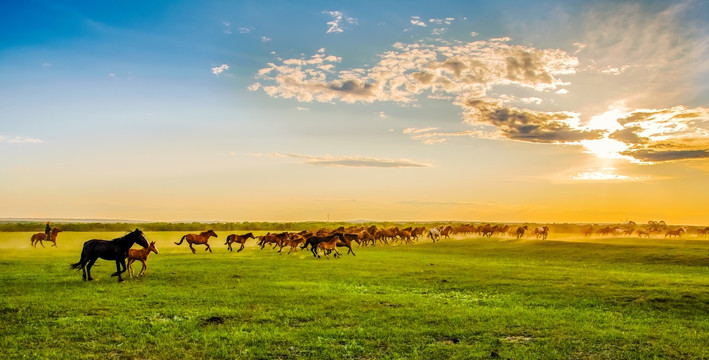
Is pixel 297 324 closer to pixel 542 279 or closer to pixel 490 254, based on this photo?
pixel 542 279

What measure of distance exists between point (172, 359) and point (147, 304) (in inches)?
250

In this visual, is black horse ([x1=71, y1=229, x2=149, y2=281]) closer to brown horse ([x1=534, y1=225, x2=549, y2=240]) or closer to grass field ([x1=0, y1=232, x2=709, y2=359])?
grass field ([x1=0, y1=232, x2=709, y2=359])

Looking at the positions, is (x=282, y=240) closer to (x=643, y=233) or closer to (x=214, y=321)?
(x=214, y=321)

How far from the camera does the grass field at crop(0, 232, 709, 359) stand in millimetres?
10461

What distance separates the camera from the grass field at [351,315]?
10.5 m

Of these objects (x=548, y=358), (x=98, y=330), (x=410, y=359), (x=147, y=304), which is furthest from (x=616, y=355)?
(x=147, y=304)

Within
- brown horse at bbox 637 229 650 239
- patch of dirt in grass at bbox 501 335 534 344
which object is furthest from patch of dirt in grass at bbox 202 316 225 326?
brown horse at bbox 637 229 650 239

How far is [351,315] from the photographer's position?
535 inches

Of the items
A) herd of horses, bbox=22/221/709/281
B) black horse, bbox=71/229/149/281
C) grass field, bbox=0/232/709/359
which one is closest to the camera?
grass field, bbox=0/232/709/359

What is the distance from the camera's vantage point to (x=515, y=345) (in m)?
10.8

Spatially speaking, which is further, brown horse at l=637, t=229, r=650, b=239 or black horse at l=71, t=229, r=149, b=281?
brown horse at l=637, t=229, r=650, b=239

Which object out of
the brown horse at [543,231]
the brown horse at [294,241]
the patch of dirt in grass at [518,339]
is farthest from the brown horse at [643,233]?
the patch of dirt in grass at [518,339]

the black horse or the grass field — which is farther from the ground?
the black horse

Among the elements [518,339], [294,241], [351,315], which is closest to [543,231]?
[294,241]
